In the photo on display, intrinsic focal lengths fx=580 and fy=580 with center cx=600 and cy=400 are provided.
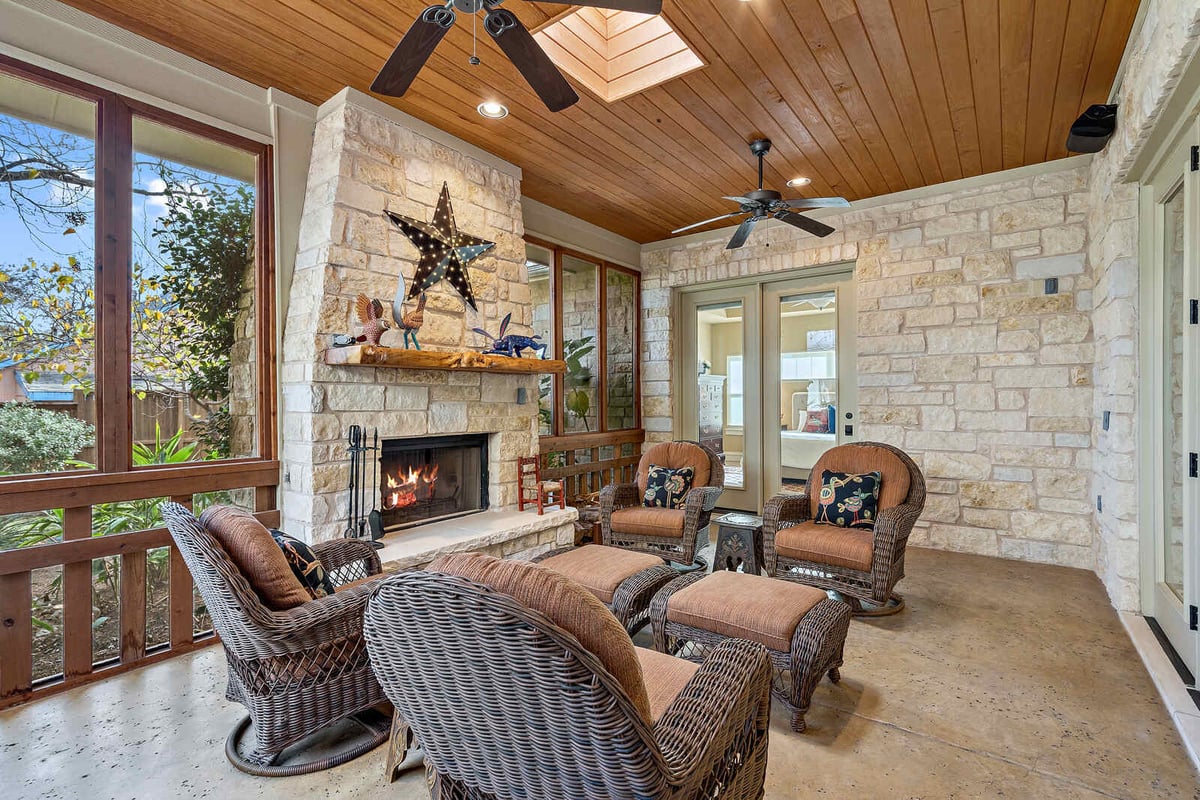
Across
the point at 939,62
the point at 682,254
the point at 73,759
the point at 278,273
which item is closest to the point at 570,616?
the point at 73,759

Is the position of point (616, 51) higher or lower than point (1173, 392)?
higher

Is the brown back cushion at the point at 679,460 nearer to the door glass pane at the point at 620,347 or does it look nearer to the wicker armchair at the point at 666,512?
the wicker armchair at the point at 666,512

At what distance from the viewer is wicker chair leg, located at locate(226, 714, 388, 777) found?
1912mm

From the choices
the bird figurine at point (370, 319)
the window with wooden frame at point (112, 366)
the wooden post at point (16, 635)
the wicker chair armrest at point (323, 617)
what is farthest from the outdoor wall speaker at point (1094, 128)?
the wooden post at point (16, 635)

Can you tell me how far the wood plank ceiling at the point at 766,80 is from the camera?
2.51 m

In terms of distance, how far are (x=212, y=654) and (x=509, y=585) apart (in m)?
2.59

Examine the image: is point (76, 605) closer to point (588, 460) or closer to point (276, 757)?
point (276, 757)

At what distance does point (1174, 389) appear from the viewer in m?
2.72

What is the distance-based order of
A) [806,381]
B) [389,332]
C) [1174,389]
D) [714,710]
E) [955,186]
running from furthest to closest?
1. [806,381]
2. [955,186]
3. [389,332]
4. [1174,389]
5. [714,710]

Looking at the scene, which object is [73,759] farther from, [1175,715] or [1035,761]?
[1175,715]

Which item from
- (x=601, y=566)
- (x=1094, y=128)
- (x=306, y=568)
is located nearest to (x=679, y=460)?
(x=601, y=566)

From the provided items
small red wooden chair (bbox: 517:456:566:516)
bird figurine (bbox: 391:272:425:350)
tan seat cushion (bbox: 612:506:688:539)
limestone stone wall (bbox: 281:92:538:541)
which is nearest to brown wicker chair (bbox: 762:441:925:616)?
tan seat cushion (bbox: 612:506:688:539)

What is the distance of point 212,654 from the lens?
110 inches

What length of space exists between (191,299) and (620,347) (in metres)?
3.88
